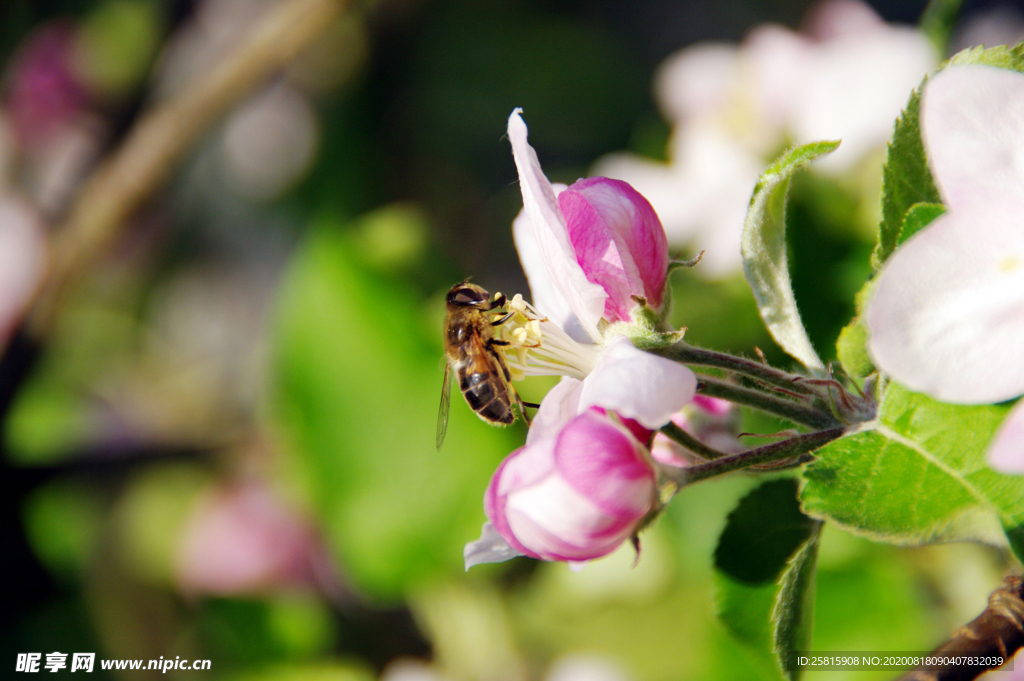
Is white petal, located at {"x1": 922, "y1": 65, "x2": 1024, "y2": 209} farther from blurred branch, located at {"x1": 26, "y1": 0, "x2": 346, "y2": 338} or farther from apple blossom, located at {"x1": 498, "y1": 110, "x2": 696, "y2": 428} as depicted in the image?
blurred branch, located at {"x1": 26, "y1": 0, "x2": 346, "y2": 338}

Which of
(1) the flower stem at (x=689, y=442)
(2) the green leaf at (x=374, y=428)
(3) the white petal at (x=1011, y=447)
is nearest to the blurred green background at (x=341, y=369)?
(2) the green leaf at (x=374, y=428)

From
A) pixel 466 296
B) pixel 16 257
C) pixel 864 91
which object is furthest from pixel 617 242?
pixel 16 257

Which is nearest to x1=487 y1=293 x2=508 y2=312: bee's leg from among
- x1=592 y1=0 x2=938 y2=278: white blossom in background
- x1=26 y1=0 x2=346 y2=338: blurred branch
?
x1=592 y1=0 x2=938 y2=278: white blossom in background

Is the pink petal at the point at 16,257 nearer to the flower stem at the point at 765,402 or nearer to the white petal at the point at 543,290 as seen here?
the white petal at the point at 543,290

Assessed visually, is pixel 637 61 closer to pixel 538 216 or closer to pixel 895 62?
pixel 895 62

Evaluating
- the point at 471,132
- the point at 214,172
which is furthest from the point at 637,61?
the point at 214,172

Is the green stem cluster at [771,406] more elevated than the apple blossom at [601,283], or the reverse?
the apple blossom at [601,283]
